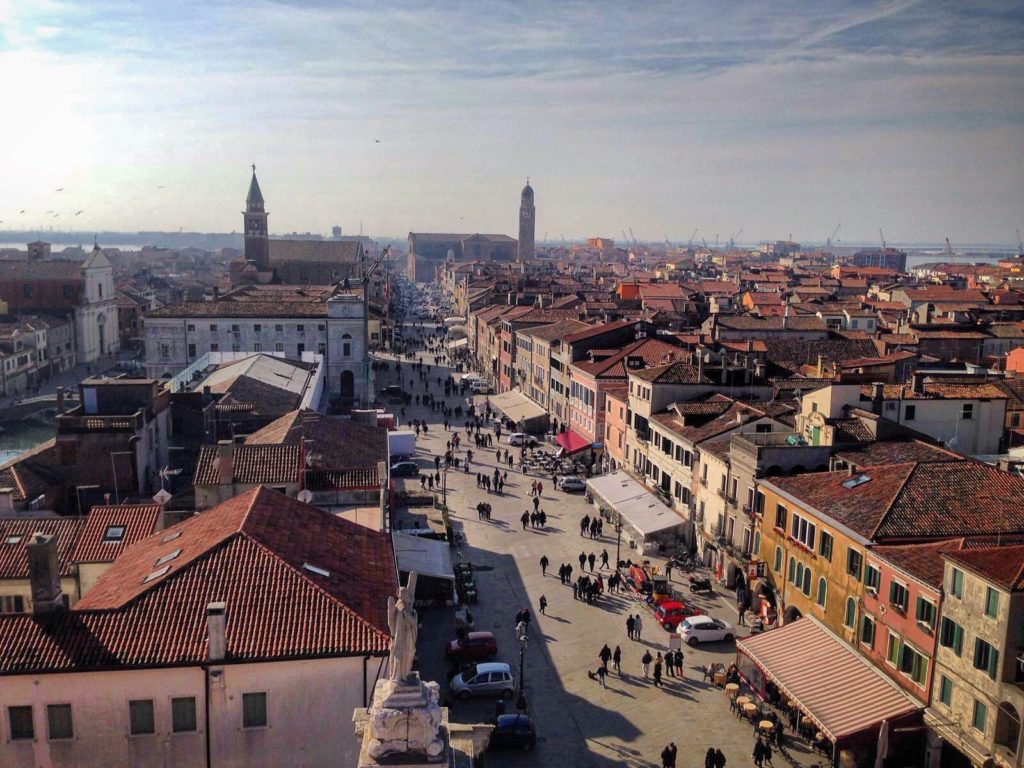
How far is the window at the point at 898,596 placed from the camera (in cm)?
2117

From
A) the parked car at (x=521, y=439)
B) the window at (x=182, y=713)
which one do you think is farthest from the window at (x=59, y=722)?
the parked car at (x=521, y=439)

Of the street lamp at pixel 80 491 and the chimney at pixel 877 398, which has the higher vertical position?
the chimney at pixel 877 398

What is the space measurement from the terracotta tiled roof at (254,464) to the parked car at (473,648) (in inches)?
250

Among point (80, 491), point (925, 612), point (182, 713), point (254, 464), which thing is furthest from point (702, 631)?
point (80, 491)

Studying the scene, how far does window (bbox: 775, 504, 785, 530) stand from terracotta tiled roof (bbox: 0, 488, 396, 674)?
42.1ft

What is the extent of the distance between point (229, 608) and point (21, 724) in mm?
3788

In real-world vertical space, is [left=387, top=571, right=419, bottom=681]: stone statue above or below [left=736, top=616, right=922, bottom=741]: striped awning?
above

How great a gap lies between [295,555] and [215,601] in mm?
2117

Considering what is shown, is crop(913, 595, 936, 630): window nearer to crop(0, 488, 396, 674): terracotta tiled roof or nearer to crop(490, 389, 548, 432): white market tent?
crop(0, 488, 396, 674): terracotta tiled roof

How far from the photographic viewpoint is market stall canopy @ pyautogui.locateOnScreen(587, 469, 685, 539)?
3431 cm

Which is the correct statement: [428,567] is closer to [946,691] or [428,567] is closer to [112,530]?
[112,530]

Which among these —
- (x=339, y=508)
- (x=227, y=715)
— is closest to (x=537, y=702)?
(x=339, y=508)

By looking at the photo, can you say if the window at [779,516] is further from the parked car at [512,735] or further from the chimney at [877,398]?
the parked car at [512,735]

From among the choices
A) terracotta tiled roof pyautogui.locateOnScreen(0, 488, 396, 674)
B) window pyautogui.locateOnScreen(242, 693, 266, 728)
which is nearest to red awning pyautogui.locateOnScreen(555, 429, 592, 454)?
terracotta tiled roof pyautogui.locateOnScreen(0, 488, 396, 674)
